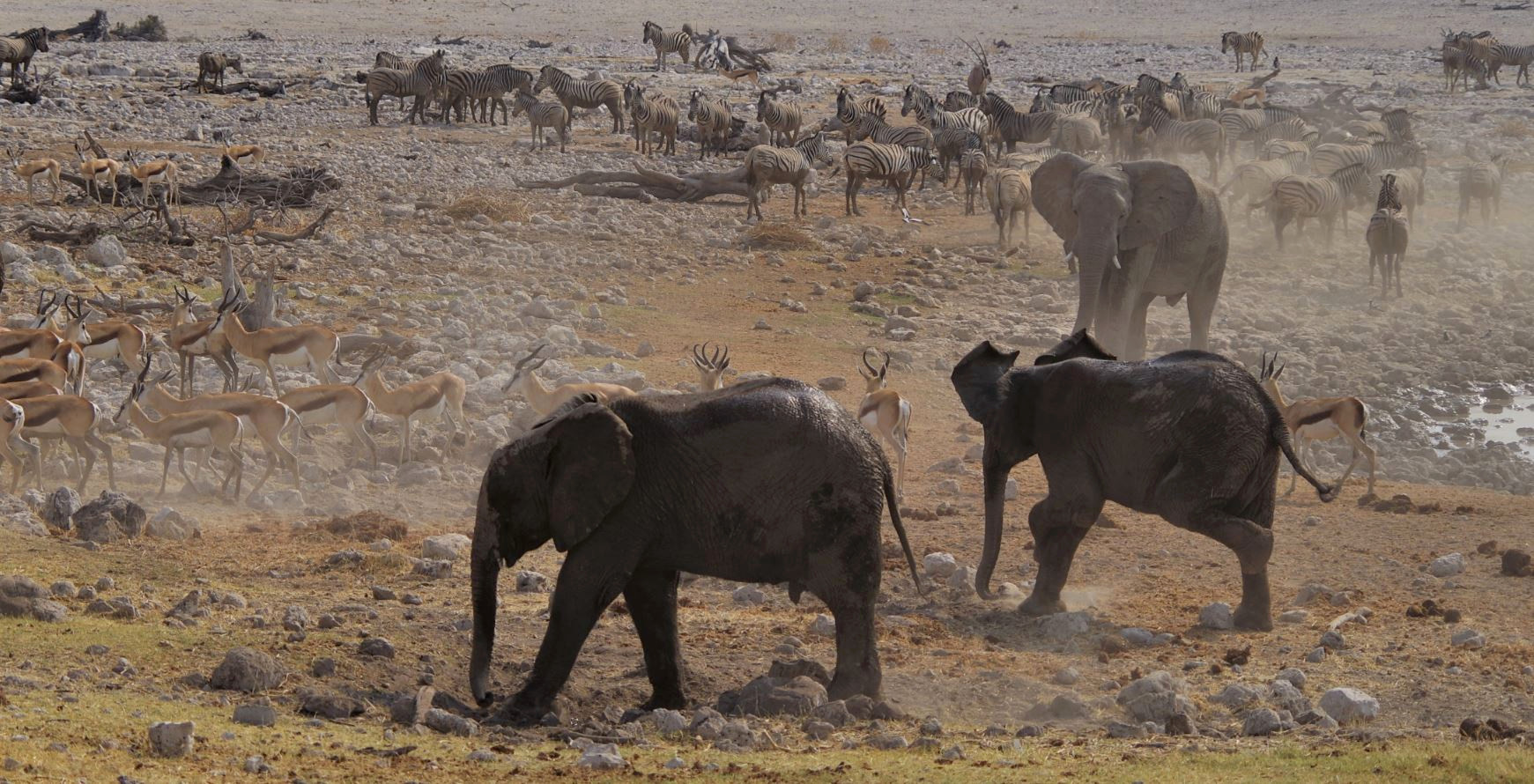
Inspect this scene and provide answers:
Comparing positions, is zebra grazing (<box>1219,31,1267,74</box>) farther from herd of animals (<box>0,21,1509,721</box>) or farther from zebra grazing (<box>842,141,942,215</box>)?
herd of animals (<box>0,21,1509,721</box>)

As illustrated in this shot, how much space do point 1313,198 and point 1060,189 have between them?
9470 millimetres

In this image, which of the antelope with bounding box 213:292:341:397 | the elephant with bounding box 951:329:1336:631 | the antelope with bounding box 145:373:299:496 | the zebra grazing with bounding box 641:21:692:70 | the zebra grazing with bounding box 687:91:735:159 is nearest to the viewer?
the elephant with bounding box 951:329:1336:631

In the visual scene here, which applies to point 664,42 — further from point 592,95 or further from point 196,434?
point 196,434

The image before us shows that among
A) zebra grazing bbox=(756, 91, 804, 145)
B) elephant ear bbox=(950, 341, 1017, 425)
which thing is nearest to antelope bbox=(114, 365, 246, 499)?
elephant ear bbox=(950, 341, 1017, 425)

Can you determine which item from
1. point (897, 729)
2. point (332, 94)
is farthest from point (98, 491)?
point (332, 94)

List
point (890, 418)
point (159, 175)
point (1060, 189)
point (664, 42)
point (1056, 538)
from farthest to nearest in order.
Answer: point (664, 42) → point (159, 175) → point (1060, 189) → point (890, 418) → point (1056, 538)

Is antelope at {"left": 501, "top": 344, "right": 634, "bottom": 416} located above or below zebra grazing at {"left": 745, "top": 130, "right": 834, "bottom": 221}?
below

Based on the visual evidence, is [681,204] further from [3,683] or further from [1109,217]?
[3,683]

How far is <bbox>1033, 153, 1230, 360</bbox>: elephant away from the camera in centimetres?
1525

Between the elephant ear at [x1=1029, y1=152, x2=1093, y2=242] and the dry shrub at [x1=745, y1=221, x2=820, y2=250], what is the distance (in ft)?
21.6

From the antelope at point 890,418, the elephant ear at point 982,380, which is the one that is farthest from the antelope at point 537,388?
the elephant ear at point 982,380

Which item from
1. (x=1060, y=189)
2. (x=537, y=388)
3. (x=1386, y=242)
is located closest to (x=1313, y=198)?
(x=1386, y=242)

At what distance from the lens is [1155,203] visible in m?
15.7

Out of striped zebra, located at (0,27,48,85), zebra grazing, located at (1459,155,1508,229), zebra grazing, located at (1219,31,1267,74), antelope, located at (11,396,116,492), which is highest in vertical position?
zebra grazing, located at (1219,31,1267,74)
